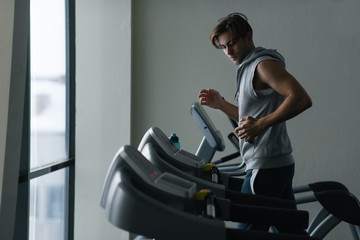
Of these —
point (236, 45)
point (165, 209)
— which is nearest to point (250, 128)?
point (236, 45)

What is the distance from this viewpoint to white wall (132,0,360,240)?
353 centimetres

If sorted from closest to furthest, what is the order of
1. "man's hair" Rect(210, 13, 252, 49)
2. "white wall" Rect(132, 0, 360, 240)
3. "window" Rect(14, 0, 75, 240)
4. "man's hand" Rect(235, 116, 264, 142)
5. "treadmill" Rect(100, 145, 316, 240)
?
"treadmill" Rect(100, 145, 316, 240)
"man's hand" Rect(235, 116, 264, 142)
"man's hair" Rect(210, 13, 252, 49)
"window" Rect(14, 0, 75, 240)
"white wall" Rect(132, 0, 360, 240)

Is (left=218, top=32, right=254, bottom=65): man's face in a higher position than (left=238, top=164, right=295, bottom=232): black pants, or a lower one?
higher

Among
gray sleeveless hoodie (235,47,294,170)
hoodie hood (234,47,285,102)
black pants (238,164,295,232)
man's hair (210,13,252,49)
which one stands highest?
man's hair (210,13,252,49)

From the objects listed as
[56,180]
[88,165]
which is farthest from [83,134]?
[56,180]

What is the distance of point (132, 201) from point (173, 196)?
0.48 ft

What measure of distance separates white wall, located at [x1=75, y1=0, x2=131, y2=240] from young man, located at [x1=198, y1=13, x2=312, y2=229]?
1.83 meters

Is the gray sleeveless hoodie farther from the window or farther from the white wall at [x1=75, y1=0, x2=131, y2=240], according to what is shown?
the white wall at [x1=75, y1=0, x2=131, y2=240]

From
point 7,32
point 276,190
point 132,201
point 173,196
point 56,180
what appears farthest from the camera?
point 56,180

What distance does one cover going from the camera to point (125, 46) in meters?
3.59

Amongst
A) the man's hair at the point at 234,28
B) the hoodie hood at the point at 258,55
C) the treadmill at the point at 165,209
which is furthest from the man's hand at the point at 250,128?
the treadmill at the point at 165,209

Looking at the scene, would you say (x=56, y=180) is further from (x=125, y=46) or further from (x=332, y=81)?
(x=332, y=81)

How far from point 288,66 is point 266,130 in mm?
1937

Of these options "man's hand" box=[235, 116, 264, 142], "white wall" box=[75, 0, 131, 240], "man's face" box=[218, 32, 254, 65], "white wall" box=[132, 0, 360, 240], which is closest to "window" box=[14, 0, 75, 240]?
"white wall" box=[75, 0, 131, 240]
